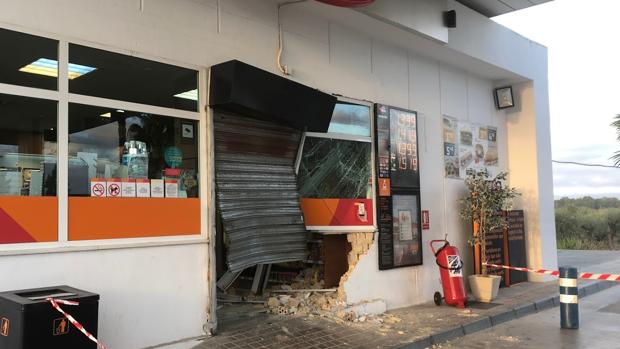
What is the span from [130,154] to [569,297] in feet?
21.0

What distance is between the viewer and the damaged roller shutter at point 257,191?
6465mm

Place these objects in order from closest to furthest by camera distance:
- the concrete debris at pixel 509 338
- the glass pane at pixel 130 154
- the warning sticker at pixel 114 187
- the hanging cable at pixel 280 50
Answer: the glass pane at pixel 130 154 → the warning sticker at pixel 114 187 → the concrete debris at pixel 509 338 → the hanging cable at pixel 280 50

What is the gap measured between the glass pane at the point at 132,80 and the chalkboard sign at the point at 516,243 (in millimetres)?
7428

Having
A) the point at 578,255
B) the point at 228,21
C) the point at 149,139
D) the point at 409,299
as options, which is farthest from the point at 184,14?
the point at 578,255

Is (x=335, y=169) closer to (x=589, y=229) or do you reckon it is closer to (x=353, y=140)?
(x=353, y=140)

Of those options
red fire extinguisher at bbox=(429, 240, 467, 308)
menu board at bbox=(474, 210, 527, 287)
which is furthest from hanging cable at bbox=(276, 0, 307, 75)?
menu board at bbox=(474, 210, 527, 287)

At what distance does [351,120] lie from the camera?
827cm

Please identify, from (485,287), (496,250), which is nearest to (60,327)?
(485,287)

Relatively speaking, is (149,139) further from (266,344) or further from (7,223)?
(266,344)

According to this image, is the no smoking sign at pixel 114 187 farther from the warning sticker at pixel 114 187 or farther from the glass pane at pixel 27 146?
the glass pane at pixel 27 146

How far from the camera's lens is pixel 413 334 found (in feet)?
22.2

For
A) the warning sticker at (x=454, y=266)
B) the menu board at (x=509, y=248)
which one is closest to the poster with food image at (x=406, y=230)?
the warning sticker at (x=454, y=266)

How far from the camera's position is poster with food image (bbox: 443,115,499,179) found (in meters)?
10.1

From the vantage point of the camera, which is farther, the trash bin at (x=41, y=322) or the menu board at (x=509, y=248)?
the menu board at (x=509, y=248)
